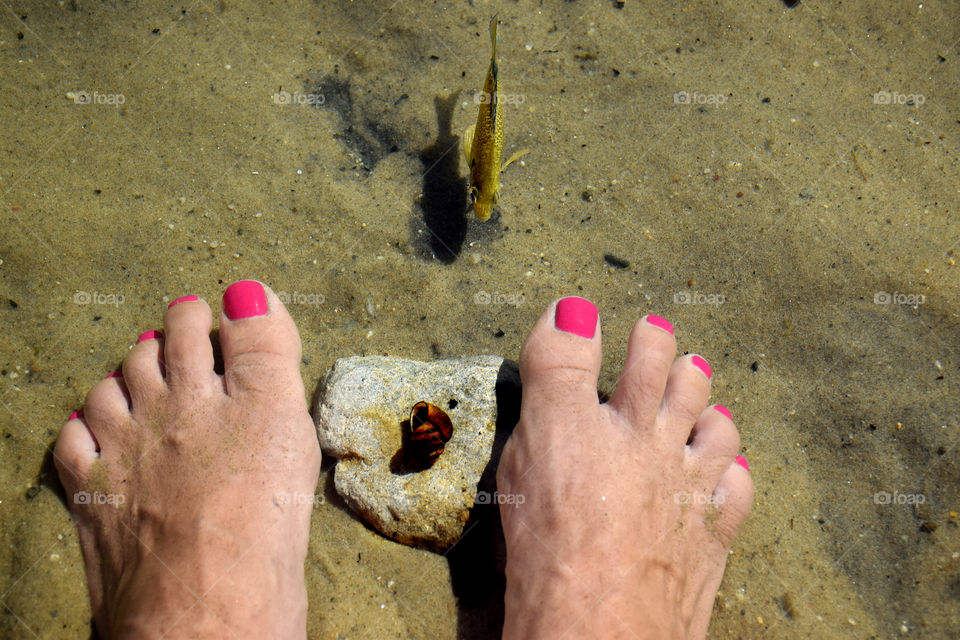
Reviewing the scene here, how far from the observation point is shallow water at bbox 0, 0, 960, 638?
2719 millimetres

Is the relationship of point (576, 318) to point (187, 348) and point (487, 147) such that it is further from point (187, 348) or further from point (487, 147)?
point (187, 348)

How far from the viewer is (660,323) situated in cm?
290

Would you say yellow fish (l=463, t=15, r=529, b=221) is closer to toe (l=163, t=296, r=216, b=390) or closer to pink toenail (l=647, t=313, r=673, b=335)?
pink toenail (l=647, t=313, r=673, b=335)

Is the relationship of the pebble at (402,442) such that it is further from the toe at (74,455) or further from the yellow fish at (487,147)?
the toe at (74,455)

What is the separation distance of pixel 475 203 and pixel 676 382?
4.21 ft

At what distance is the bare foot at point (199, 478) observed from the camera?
2391 millimetres

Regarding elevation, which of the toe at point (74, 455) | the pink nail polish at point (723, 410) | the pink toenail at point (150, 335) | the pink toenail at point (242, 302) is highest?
the pink toenail at point (242, 302)

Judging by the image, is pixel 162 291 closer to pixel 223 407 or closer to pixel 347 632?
pixel 223 407

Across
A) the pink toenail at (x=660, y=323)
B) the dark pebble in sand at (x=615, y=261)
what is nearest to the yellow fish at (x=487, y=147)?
the dark pebble in sand at (x=615, y=261)

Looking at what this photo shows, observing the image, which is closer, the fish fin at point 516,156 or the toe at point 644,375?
the toe at point 644,375

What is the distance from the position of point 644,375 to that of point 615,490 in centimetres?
53

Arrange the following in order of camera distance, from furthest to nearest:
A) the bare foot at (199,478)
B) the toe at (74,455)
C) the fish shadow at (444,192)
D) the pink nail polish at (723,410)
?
the fish shadow at (444,192) → the pink nail polish at (723,410) → the toe at (74,455) → the bare foot at (199,478)

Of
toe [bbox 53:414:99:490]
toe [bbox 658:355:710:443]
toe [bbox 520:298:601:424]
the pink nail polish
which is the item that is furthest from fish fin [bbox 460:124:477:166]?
toe [bbox 53:414:99:490]

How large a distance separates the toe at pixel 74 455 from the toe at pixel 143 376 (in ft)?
0.78
